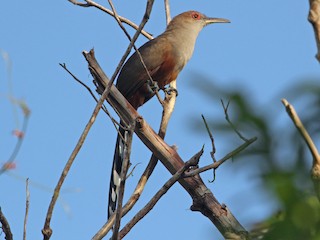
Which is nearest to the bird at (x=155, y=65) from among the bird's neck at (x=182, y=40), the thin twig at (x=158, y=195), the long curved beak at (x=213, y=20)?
the bird's neck at (x=182, y=40)

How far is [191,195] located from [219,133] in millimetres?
2376

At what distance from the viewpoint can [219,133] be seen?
800mm

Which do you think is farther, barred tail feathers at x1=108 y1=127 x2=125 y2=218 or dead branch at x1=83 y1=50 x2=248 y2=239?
barred tail feathers at x1=108 y1=127 x2=125 y2=218

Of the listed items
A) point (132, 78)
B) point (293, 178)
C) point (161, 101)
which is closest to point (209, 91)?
point (293, 178)

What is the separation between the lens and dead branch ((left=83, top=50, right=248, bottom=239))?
298 cm

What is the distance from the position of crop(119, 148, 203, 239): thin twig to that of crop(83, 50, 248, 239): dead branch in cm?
39

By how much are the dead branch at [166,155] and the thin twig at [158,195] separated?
39 centimetres

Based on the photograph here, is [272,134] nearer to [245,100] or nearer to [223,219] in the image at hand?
[245,100]

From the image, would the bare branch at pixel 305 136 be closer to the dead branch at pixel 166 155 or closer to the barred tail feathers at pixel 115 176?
the dead branch at pixel 166 155

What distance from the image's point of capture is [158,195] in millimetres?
2639

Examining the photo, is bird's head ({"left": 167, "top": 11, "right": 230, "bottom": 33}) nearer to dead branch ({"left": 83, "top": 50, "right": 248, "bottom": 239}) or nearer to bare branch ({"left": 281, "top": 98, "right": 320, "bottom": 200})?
dead branch ({"left": 83, "top": 50, "right": 248, "bottom": 239})

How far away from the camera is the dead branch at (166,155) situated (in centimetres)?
298

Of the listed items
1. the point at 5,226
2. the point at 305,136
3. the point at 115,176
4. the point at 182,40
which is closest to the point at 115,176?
the point at 115,176

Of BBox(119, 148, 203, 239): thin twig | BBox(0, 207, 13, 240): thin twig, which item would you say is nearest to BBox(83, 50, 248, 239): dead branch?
BBox(119, 148, 203, 239): thin twig
